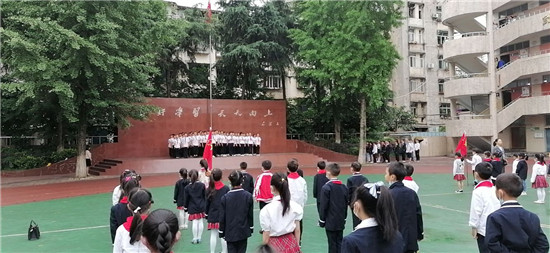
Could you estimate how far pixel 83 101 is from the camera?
56.9 ft

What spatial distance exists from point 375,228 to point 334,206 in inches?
115

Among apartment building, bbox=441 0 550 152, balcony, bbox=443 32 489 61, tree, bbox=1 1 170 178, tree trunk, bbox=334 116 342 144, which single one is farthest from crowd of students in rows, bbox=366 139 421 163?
tree, bbox=1 1 170 178

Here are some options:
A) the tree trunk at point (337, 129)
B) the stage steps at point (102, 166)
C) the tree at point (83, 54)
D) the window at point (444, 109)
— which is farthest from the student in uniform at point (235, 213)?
the window at point (444, 109)

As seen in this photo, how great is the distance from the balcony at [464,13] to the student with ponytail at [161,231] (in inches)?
1143

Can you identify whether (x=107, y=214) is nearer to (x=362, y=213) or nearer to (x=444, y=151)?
(x=362, y=213)

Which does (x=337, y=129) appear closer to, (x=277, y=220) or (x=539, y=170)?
(x=539, y=170)

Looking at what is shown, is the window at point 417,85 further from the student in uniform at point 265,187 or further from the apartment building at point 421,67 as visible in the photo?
the student in uniform at point 265,187

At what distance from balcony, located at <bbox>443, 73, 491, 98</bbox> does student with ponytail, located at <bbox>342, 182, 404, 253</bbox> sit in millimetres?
27098

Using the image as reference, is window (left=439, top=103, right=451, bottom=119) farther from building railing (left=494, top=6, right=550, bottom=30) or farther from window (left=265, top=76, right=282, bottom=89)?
window (left=265, top=76, right=282, bottom=89)

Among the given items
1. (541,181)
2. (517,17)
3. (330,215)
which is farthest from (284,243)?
(517,17)

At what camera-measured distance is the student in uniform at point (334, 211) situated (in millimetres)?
5453

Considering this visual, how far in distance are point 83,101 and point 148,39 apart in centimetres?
378

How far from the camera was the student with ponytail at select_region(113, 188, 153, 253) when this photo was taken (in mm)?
2857

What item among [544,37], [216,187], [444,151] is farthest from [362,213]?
[444,151]
